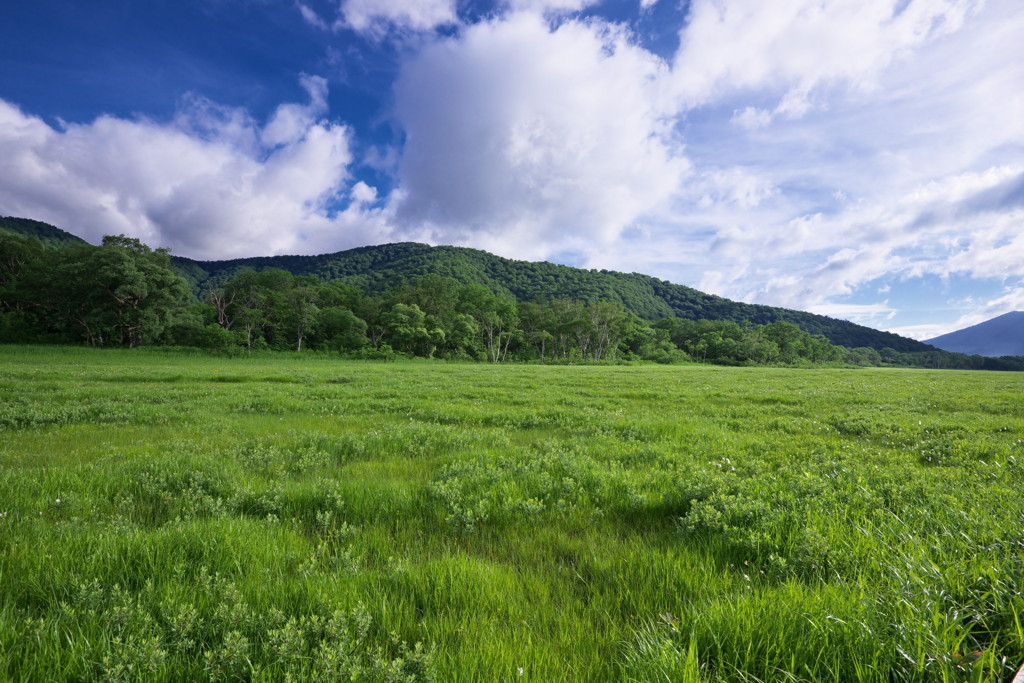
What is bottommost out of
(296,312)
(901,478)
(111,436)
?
(111,436)

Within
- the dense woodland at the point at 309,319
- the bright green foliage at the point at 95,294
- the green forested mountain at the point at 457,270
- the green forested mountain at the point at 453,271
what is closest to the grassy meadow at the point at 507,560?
the dense woodland at the point at 309,319

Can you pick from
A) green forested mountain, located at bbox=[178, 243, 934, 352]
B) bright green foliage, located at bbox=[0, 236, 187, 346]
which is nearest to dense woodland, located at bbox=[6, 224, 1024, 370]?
bright green foliage, located at bbox=[0, 236, 187, 346]

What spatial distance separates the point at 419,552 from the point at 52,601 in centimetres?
272

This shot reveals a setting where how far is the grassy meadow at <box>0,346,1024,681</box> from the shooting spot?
7.63ft

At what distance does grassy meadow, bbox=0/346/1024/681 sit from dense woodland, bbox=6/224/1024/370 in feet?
178

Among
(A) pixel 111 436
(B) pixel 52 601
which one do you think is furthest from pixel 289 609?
(A) pixel 111 436

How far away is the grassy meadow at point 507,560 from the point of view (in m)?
2.32

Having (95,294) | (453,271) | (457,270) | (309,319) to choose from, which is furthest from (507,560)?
(457,270)

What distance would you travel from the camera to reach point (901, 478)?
19.1 feet

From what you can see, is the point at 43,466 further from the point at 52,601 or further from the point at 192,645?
the point at 192,645

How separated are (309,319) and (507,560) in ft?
260

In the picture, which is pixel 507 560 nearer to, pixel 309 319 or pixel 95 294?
pixel 95 294

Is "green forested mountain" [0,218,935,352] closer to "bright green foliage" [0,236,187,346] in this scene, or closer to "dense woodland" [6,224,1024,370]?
"dense woodland" [6,224,1024,370]

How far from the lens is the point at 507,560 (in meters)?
3.92
